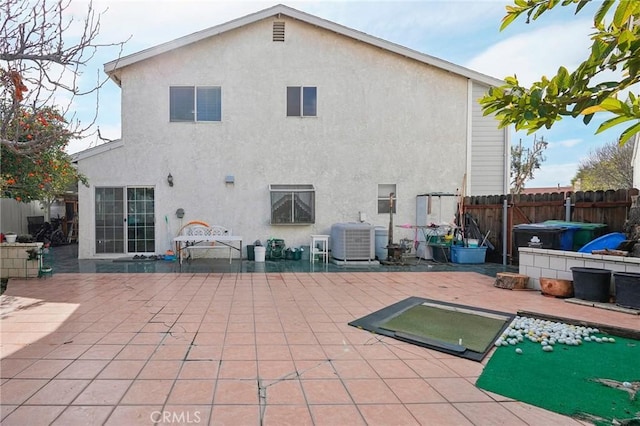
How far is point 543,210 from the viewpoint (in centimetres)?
781

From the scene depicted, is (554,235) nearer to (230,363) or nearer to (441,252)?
(441,252)

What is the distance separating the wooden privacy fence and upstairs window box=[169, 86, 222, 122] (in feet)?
25.3

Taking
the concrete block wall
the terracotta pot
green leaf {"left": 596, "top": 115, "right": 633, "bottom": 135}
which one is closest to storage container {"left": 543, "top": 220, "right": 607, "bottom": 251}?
the terracotta pot

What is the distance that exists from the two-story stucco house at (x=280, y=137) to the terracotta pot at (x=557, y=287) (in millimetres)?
4609

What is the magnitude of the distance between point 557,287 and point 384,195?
16.9 ft

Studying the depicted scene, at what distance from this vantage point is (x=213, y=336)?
3549 mm

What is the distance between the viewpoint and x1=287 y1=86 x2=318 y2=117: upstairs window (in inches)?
373

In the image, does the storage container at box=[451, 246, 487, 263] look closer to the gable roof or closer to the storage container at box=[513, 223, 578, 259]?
the storage container at box=[513, 223, 578, 259]

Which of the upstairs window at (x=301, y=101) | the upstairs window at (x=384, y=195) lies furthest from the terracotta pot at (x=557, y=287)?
the upstairs window at (x=301, y=101)

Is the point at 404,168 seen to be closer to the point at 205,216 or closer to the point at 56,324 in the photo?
the point at 205,216

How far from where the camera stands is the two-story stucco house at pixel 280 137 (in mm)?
8992

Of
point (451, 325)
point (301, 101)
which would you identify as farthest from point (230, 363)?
point (301, 101)

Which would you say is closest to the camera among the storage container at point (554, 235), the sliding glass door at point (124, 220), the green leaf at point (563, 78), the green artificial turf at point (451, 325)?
the green leaf at point (563, 78)

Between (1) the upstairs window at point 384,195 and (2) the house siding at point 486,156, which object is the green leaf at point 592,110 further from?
(2) the house siding at point 486,156
